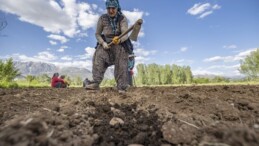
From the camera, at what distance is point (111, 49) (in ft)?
17.3

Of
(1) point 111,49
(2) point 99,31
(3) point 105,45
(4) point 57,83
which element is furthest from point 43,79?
(3) point 105,45

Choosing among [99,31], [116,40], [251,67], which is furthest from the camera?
[251,67]

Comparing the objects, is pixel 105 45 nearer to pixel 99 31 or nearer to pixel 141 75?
pixel 99 31

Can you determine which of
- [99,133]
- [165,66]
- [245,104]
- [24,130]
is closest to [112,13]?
[245,104]

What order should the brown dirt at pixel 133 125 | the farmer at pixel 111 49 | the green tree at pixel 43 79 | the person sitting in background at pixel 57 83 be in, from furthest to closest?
1. the green tree at pixel 43 79
2. the person sitting in background at pixel 57 83
3. the farmer at pixel 111 49
4. the brown dirt at pixel 133 125

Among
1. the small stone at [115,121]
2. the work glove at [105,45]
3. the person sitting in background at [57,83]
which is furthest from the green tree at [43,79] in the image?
the small stone at [115,121]

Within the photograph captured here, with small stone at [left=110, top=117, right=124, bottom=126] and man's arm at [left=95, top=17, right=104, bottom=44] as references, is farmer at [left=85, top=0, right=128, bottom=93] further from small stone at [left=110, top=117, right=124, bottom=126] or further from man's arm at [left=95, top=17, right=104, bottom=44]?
small stone at [left=110, top=117, right=124, bottom=126]

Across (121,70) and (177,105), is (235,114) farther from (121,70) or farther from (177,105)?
(121,70)

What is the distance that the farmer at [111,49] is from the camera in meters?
5.20

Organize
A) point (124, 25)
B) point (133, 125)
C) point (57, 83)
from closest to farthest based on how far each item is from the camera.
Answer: point (133, 125) → point (124, 25) → point (57, 83)

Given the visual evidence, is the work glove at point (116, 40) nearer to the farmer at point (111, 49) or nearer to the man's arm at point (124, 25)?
the farmer at point (111, 49)

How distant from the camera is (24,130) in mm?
1276

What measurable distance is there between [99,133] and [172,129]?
0.57m

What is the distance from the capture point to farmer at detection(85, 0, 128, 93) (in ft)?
17.0
